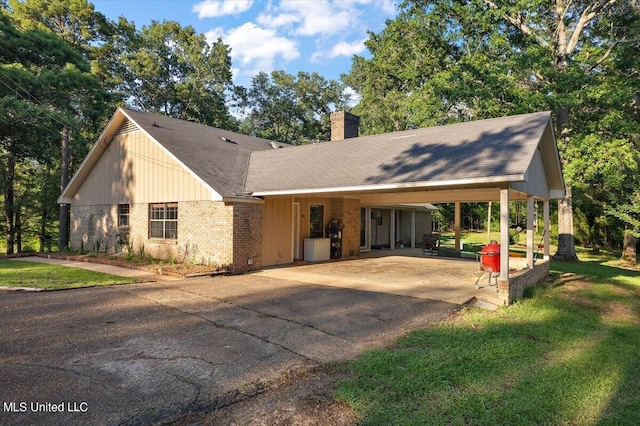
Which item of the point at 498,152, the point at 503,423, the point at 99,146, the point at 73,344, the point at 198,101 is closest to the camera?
the point at 503,423

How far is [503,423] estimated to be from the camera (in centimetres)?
324

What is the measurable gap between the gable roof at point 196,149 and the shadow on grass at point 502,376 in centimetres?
754

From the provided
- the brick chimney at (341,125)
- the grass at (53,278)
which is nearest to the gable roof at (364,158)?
the brick chimney at (341,125)

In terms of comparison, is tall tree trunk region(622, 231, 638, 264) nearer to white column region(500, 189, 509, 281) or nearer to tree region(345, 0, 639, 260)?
tree region(345, 0, 639, 260)

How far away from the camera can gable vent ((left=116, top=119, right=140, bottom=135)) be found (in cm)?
1425

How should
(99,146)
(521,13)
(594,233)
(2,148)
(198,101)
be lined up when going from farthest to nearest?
1. (198,101)
2. (594,233)
3. (2,148)
4. (521,13)
5. (99,146)

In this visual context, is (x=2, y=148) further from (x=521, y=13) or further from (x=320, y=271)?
(x=521, y=13)

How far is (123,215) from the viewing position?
584 inches

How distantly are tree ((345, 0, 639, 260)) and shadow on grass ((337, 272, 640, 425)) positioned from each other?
13.2m

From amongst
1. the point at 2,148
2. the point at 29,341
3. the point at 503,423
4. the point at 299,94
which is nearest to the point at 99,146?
the point at 2,148

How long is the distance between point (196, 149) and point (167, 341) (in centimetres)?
951

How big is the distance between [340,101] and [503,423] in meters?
41.0

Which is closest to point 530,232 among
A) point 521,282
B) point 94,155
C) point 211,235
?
point 521,282

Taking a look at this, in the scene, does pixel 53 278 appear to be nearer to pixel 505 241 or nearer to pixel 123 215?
pixel 123 215
